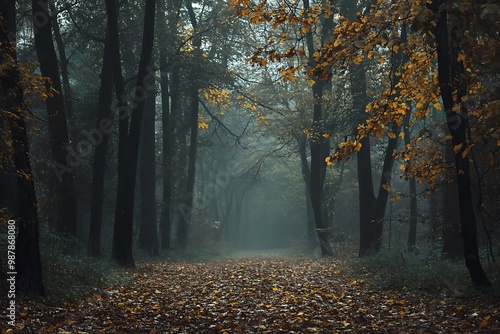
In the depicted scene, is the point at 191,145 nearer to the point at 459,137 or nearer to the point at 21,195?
the point at 21,195

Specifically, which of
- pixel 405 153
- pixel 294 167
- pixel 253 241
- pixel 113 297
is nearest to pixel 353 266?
pixel 405 153

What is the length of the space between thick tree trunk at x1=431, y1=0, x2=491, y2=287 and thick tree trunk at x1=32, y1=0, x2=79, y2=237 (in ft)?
37.3

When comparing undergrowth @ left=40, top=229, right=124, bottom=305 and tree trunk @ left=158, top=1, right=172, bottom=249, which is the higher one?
tree trunk @ left=158, top=1, right=172, bottom=249

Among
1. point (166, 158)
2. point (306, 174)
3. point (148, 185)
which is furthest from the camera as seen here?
point (306, 174)

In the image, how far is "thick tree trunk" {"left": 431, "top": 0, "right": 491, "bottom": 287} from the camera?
9398 mm

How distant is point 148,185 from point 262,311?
18189mm

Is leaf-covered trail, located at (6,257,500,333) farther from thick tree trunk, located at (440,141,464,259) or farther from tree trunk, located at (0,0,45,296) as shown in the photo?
thick tree trunk, located at (440,141,464,259)

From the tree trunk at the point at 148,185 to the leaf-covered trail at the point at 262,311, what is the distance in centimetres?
1367

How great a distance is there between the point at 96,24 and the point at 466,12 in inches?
709

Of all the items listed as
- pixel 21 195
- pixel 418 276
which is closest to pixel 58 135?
pixel 21 195

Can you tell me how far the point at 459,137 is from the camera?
9.40 meters

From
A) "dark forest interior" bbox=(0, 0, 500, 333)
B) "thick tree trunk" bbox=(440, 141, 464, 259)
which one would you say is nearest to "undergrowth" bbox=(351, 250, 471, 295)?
"dark forest interior" bbox=(0, 0, 500, 333)

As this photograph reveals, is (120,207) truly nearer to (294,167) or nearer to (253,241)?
(294,167)

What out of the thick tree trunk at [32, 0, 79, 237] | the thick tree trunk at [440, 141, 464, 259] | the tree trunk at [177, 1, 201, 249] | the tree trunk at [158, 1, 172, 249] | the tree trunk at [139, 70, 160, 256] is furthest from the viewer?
the tree trunk at [177, 1, 201, 249]
